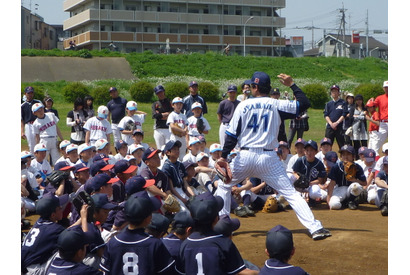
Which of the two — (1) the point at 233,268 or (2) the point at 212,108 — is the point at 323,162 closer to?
(1) the point at 233,268

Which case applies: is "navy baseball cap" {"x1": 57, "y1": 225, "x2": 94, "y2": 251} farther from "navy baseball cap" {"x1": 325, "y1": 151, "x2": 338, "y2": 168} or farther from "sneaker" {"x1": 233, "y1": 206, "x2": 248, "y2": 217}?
"navy baseball cap" {"x1": 325, "y1": 151, "x2": 338, "y2": 168}

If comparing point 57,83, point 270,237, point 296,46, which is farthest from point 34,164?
point 296,46

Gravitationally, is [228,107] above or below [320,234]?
above

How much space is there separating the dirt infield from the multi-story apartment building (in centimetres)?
5423

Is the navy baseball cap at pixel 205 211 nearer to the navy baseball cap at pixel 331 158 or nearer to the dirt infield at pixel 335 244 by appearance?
the dirt infield at pixel 335 244

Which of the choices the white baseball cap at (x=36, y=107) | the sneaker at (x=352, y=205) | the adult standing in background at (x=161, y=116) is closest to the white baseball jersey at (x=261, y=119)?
the sneaker at (x=352, y=205)

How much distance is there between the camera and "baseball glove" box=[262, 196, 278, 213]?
1023cm

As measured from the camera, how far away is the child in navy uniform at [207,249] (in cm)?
493

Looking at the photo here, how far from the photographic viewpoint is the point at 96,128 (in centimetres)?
1380

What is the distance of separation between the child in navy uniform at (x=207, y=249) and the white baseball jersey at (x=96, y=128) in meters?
8.99

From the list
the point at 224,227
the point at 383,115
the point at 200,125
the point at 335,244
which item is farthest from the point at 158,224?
the point at 383,115

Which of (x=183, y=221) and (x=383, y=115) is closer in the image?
(x=183, y=221)

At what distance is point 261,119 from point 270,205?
111 inches

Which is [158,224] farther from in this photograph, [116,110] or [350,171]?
[116,110]
